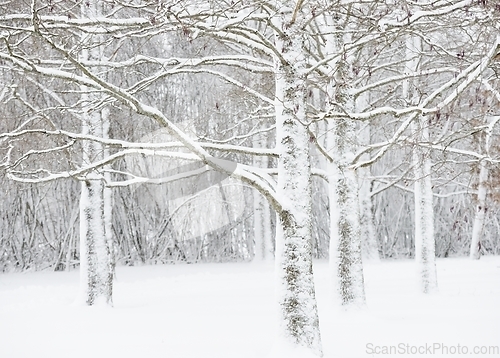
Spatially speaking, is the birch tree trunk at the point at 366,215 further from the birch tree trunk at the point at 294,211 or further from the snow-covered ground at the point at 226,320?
the birch tree trunk at the point at 294,211

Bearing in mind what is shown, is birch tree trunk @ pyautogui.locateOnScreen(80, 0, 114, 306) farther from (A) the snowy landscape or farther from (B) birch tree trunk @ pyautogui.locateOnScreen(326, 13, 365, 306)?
(B) birch tree trunk @ pyautogui.locateOnScreen(326, 13, 365, 306)

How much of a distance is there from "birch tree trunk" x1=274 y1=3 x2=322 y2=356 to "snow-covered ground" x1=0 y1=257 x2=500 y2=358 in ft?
2.20

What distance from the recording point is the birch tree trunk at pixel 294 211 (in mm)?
6285

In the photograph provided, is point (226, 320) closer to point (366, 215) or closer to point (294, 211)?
point (294, 211)

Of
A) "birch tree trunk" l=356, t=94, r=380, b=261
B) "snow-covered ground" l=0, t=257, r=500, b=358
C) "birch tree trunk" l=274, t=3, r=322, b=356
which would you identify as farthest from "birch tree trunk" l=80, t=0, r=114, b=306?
"birch tree trunk" l=356, t=94, r=380, b=261

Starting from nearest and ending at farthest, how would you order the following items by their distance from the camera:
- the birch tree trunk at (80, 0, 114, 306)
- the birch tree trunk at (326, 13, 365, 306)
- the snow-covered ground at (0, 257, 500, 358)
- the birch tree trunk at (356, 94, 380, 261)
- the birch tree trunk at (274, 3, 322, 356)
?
the birch tree trunk at (274, 3, 322, 356) < the snow-covered ground at (0, 257, 500, 358) < the birch tree trunk at (326, 13, 365, 306) < the birch tree trunk at (80, 0, 114, 306) < the birch tree trunk at (356, 94, 380, 261)

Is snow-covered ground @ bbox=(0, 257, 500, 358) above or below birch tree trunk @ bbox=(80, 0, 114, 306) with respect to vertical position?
below

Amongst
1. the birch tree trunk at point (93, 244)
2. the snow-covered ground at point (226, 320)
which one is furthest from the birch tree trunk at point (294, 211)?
the birch tree trunk at point (93, 244)

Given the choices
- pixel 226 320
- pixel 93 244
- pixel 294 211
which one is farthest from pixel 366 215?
pixel 294 211

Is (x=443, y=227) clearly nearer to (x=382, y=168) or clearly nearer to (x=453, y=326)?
(x=382, y=168)

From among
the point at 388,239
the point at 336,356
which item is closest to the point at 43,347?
the point at 336,356

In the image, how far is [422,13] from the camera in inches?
228

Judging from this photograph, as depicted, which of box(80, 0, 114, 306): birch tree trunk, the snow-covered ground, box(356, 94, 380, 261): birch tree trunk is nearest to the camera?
the snow-covered ground

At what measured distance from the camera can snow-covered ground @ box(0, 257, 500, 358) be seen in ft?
23.0
